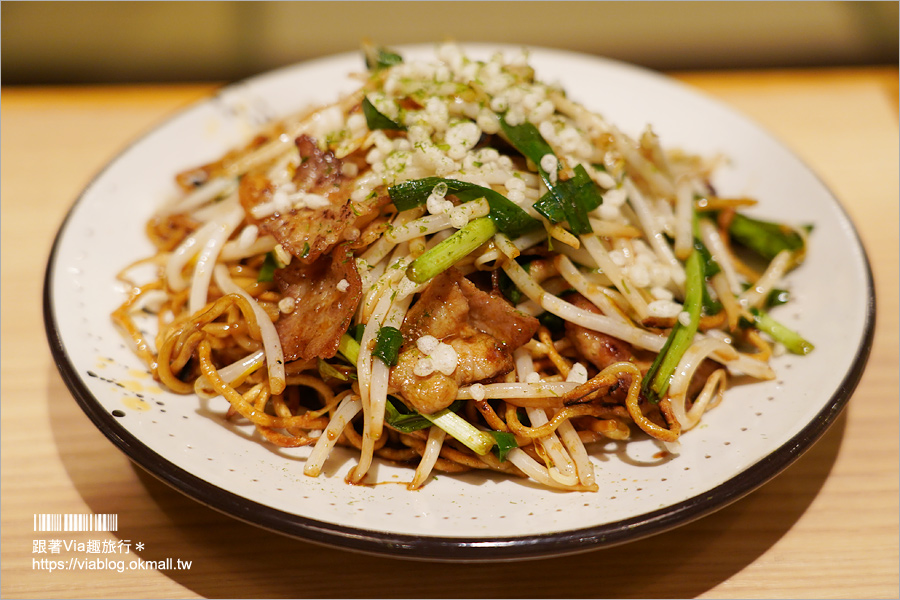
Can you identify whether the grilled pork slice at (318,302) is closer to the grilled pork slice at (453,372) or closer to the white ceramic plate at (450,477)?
the grilled pork slice at (453,372)

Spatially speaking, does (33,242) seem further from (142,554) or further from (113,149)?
(142,554)

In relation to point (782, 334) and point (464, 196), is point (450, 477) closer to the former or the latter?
point (464, 196)

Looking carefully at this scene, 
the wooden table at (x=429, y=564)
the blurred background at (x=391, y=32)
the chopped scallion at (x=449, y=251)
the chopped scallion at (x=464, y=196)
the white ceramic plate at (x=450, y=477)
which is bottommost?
the wooden table at (x=429, y=564)

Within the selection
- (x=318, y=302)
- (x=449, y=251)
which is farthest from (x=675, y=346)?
(x=318, y=302)

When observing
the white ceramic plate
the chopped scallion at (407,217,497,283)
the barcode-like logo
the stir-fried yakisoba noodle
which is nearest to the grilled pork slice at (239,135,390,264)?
the stir-fried yakisoba noodle

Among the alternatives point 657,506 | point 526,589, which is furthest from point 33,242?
point 657,506

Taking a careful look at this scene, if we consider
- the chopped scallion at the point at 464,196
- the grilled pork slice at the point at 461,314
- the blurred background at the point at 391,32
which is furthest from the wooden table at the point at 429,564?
→ the blurred background at the point at 391,32

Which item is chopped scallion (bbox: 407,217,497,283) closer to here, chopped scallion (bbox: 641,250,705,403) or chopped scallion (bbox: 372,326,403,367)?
chopped scallion (bbox: 372,326,403,367)
